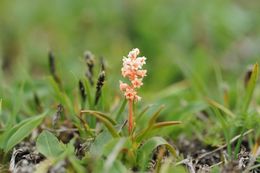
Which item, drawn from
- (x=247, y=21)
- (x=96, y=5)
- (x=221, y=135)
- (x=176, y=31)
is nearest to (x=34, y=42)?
(x=96, y=5)

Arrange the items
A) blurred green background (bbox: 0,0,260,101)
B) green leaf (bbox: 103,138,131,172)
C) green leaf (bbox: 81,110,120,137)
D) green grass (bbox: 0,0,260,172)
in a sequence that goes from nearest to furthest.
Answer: green leaf (bbox: 103,138,131,172)
green leaf (bbox: 81,110,120,137)
green grass (bbox: 0,0,260,172)
blurred green background (bbox: 0,0,260,101)

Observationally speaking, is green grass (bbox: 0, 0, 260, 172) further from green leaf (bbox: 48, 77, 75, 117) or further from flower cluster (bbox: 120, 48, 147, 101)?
flower cluster (bbox: 120, 48, 147, 101)

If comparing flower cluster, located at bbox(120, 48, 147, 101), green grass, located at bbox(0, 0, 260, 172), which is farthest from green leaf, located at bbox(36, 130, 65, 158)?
flower cluster, located at bbox(120, 48, 147, 101)

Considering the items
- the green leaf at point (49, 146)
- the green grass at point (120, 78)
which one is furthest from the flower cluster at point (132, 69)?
the green leaf at point (49, 146)

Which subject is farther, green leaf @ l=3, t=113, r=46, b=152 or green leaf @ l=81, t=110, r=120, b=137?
green leaf @ l=3, t=113, r=46, b=152

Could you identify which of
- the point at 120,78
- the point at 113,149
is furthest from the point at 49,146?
the point at 120,78

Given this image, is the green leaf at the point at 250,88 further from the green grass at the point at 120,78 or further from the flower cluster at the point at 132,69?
the flower cluster at the point at 132,69

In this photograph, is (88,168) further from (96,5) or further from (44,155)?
(96,5)
